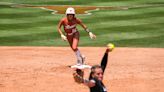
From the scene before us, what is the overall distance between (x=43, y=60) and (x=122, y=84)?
434 centimetres

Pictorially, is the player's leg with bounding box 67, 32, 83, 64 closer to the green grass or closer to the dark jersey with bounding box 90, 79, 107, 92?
the green grass

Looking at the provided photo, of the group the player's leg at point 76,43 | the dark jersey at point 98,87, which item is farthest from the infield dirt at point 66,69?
the dark jersey at point 98,87

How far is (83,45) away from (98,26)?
4.02 m

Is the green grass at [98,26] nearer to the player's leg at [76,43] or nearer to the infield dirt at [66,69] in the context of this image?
the infield dirt at [66,69]

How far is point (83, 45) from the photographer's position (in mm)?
19766

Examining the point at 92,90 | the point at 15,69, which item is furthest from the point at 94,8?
the point at 92,90

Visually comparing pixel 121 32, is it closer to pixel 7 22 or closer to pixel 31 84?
pixel 7 22

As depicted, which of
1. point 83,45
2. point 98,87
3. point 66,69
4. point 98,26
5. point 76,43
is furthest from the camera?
point 98,26

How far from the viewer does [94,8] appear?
2930 cm

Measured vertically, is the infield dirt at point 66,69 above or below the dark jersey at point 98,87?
below

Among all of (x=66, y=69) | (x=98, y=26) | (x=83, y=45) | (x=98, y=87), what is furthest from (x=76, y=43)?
(x=98, y=26)

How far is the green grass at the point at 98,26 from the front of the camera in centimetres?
2034

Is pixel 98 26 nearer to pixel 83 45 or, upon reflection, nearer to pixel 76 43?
pixel 83 45

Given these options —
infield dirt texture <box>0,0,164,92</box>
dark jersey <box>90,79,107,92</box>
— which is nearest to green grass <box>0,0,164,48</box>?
infield dirt texture <box>0,0,164,92</box>
